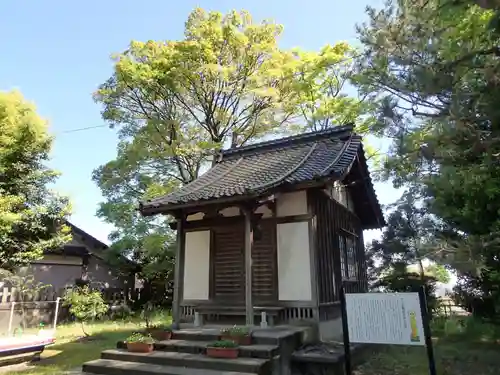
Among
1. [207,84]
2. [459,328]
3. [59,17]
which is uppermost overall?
[207,84]

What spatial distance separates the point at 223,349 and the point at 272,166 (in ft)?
15.2

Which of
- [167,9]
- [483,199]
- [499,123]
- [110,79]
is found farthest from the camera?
[110,79]

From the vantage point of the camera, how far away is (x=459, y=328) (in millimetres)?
10188

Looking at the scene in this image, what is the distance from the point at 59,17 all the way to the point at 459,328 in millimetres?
13773

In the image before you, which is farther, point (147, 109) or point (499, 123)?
point (147, 109)

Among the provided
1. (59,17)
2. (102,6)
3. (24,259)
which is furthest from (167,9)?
(24,259)

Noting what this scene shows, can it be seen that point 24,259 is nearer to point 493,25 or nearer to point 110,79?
point 110,79

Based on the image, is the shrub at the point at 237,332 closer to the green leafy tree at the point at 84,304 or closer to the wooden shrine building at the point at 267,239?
the wooden shrine building at the point at 267,239

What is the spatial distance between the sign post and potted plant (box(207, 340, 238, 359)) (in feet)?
5.50

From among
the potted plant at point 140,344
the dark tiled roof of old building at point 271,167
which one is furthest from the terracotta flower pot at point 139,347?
the dark tiled roof of old building at point 271,167

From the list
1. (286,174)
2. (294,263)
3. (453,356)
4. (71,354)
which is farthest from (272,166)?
(71,354)

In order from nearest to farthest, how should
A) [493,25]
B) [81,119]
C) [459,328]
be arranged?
[493,25] → [459,328] → [81,119]

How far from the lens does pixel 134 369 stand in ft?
17.9

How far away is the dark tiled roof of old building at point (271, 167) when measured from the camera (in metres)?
6.96
